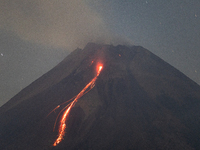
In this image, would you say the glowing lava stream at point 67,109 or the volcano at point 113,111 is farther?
the glowing lava stream at point 67,109

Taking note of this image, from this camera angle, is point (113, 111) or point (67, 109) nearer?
point (113, 111)

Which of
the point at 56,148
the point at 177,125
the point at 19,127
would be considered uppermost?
the point at 19,127

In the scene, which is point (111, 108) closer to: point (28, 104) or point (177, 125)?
point (177, 125)

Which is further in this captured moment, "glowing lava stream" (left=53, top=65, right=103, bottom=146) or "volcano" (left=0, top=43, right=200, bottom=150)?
"glowing lava stream" (left=53, top=65, right=103, bottom=146)

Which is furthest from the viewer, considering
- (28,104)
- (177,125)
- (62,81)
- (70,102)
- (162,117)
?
(62,81)

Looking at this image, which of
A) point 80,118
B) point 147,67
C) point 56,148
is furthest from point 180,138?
point 147,67

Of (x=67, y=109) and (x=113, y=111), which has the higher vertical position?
(x=67, y=109)

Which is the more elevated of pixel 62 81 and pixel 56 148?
pixel 62 81

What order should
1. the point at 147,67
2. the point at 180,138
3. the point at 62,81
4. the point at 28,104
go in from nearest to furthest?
the point at 180,138 < the point at 28,104 < the point at 62,81 < the point at 147,67
